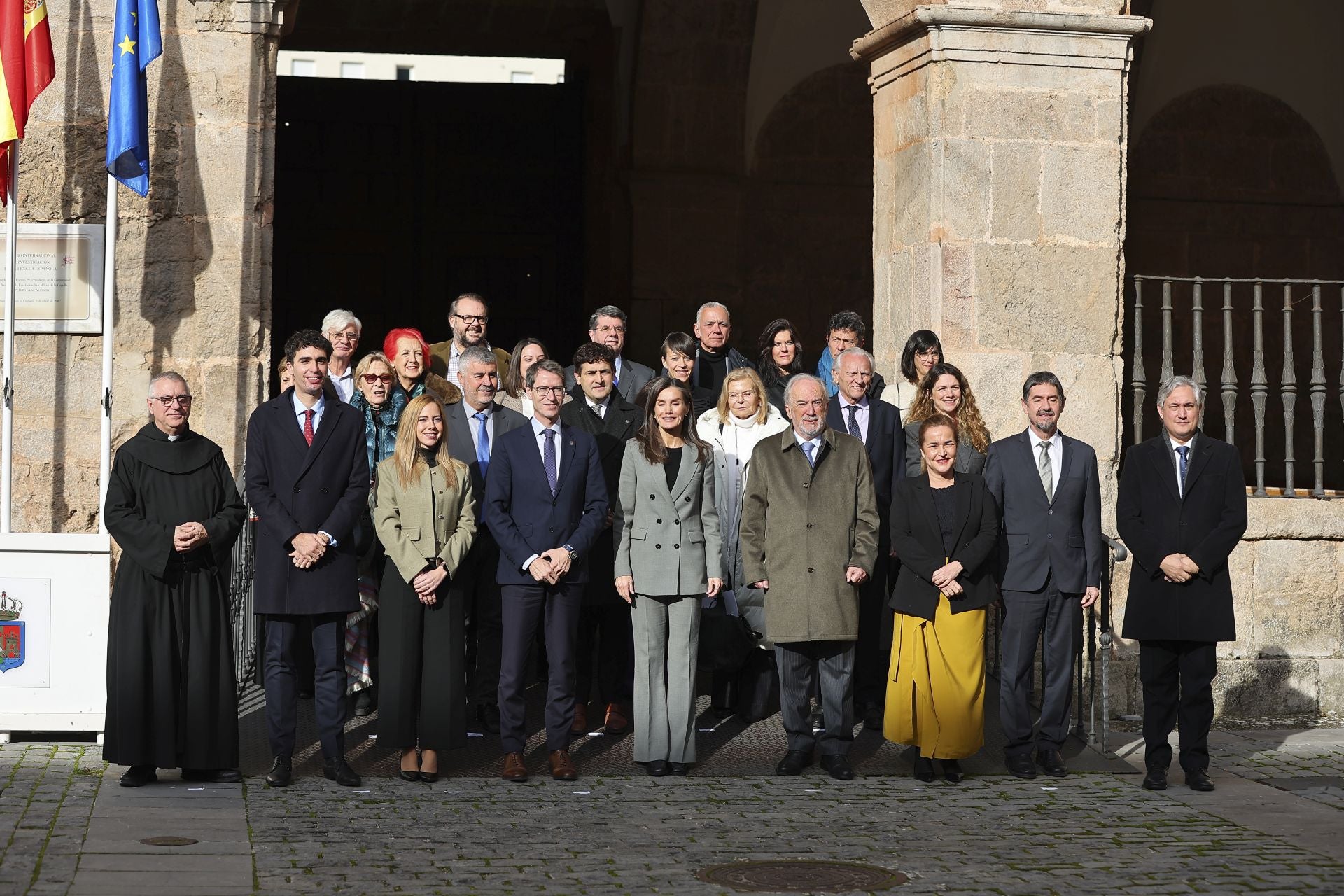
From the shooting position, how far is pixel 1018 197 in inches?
368

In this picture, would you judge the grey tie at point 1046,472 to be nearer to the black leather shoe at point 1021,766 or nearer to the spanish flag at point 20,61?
the black leather shoe at point 1021,766

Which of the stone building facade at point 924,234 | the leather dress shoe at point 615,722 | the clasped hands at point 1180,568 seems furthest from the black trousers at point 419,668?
the clasped hands at point 1180,568

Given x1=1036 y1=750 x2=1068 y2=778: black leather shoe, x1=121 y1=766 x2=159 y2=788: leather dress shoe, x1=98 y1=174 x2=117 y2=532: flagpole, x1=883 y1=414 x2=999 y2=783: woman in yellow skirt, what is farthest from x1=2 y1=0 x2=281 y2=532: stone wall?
x1=1036 y1=750 x2=1068 y2=778: black leather shoe

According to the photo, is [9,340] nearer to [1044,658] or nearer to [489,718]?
[489,718]

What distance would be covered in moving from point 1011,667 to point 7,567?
426 cm

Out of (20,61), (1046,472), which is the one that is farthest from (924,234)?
(20,61)

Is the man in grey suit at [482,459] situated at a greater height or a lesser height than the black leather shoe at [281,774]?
greater

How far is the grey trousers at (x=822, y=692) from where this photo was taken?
760 centimetres

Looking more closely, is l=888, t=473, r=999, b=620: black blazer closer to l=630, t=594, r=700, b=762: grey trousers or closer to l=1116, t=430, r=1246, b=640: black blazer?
l=1116, t=430, r=1246, b=640: black blazer

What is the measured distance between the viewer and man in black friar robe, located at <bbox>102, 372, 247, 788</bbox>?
7.12 m

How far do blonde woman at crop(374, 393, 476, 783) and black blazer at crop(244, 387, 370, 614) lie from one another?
155mm

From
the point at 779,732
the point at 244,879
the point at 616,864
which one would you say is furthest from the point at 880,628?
the point at 244,879

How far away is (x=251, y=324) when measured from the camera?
28.9ft

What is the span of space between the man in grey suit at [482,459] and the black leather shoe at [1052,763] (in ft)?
7.74
